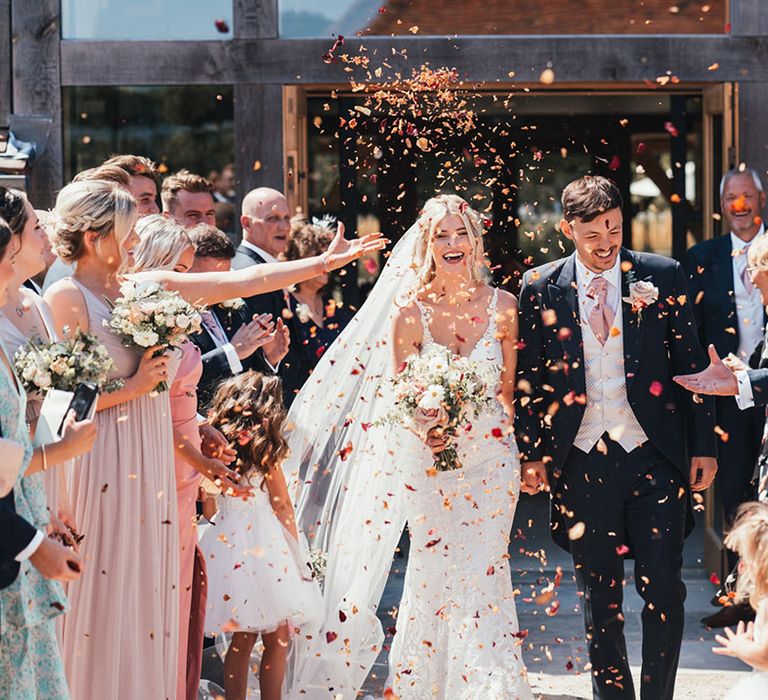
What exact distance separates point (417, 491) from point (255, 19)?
312 centimetres

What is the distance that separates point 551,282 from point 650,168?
16.6ft

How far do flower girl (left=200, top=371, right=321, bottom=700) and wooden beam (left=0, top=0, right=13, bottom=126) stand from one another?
289 centimetres

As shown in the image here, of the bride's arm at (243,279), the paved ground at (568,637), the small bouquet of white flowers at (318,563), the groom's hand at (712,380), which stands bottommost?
the paved ground at (568,637)

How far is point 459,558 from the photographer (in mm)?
5730

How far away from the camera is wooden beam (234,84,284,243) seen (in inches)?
300

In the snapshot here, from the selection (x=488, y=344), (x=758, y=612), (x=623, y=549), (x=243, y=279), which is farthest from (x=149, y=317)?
(x=758, y=612)

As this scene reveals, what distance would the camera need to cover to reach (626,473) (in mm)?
5422

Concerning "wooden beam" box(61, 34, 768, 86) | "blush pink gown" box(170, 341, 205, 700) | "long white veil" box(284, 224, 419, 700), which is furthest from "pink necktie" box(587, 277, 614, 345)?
"wooden beam" box(61, 34, 768, 86)

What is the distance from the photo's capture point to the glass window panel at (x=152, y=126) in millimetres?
8164

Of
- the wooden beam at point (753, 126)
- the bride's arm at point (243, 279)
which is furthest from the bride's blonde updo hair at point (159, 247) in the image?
the wooden beam at point (753, 126)

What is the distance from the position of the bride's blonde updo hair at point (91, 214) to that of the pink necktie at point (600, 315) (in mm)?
1890

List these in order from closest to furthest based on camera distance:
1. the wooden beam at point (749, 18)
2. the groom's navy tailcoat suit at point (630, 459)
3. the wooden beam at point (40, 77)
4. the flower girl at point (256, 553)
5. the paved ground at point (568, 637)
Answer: the groom's navy tailcoat suit at point (630, 459), the flower girl at point (256, 553), the paved ground at point (568, 637), the wooden beam at point (749, 18), the wooden beam at point (40, 77)

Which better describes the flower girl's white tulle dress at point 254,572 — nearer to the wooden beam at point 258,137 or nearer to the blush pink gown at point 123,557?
the blush pink gown at point 123,557

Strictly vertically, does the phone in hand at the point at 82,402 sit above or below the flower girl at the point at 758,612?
above
